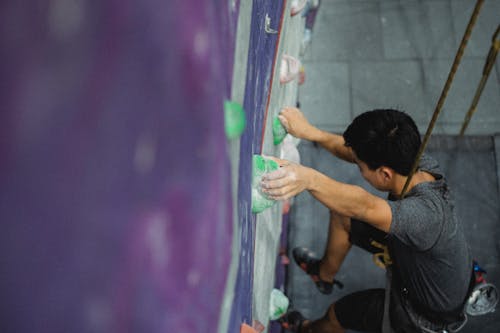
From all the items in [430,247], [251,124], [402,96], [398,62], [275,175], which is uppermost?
[398,62]

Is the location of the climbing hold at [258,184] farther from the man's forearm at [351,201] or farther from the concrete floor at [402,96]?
the concrete floor at [402,96]

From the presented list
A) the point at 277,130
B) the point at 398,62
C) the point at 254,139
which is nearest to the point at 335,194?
the point at 254,139

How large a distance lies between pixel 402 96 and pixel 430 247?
7.67 feet

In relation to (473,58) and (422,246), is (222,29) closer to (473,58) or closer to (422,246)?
(422,246)

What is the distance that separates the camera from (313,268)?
104 inches

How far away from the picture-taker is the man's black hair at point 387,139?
1592 mm

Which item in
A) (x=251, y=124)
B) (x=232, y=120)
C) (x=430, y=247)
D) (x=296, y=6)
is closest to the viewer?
(x=232, y=120)

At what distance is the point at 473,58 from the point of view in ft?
12.2

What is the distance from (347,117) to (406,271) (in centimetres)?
→ 201

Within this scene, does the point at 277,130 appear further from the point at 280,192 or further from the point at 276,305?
the point at 276,305

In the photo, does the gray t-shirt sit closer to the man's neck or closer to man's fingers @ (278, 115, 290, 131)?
the man's neck

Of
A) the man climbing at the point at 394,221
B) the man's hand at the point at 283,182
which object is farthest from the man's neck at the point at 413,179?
the man's hand at the point at 283,182

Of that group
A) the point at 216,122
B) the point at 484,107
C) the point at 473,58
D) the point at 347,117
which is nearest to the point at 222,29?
the point at 216,122

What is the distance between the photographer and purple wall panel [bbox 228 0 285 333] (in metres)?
0.92
